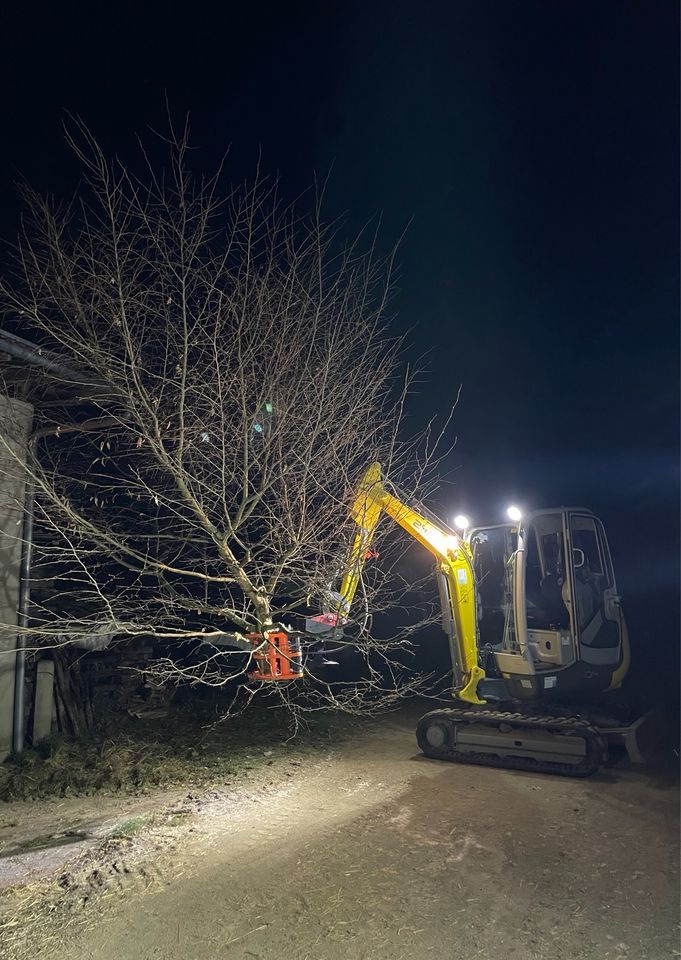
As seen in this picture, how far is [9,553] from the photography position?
22.2ft

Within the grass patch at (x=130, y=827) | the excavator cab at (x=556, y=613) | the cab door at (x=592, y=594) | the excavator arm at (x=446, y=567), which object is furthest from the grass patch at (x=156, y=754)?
the cab door at (x=592, y=594)

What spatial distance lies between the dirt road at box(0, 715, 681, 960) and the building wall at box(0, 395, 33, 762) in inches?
107

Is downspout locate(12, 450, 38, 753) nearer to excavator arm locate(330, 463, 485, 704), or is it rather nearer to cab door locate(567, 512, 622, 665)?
excavator arm locate(330, 463, 485, 704)

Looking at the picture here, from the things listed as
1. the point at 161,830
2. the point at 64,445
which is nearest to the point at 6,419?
the point at 64,445

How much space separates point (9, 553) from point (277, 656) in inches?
149

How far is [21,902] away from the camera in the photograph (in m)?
3.65

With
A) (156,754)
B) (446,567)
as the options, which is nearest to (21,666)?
(156,754)

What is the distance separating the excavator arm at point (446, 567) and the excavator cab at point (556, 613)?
0.26m

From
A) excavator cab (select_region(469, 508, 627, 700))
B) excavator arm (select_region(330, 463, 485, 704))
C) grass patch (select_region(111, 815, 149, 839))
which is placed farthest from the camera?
excavator cab (select_region(469, 508, 627, 700))

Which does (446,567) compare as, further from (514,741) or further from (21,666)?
(21,666)

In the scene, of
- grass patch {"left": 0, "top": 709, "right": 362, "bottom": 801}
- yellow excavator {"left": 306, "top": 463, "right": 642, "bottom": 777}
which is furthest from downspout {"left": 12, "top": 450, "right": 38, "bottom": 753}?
yellow excavator {"left": 306, "top": 463, "right": 642, "bottom": 777}

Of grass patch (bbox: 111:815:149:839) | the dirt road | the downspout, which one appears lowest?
the dirt road

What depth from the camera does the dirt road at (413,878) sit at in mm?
3229

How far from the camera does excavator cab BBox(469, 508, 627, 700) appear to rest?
21.0 ft
